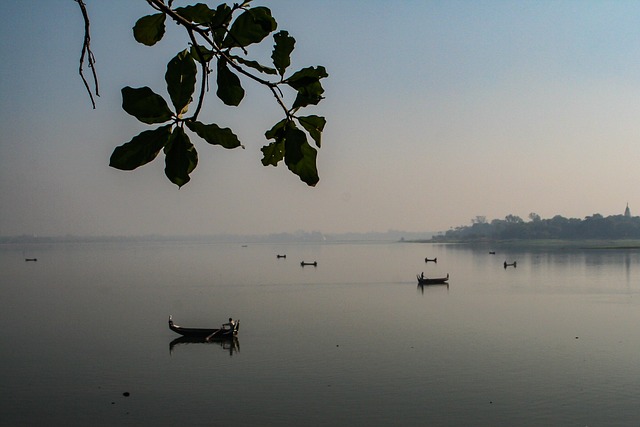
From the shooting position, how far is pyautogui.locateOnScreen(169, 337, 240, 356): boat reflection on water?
88.0ft

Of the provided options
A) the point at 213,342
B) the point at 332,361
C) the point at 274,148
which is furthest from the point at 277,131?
the point at 213,342

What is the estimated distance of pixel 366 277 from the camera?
63500 millimetres

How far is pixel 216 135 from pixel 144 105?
0.34ft

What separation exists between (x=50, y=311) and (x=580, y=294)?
34648 millimetres

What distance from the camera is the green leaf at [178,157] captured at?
2.85ft

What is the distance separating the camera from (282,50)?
3.11 ft

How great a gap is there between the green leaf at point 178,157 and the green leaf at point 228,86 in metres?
0.13

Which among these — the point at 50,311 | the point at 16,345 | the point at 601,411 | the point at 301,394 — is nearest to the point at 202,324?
the point at 16,345

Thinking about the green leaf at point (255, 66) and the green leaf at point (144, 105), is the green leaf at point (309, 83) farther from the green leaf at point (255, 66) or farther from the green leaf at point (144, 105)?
the green leaf at point (144, 105)

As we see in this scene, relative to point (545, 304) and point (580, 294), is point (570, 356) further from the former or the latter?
point (580, 294)

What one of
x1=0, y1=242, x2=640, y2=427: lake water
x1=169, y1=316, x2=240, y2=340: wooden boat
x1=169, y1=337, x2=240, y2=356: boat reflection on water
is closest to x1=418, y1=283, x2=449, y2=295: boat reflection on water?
x1=0, y1=242, x2=640, y2=427: lake water

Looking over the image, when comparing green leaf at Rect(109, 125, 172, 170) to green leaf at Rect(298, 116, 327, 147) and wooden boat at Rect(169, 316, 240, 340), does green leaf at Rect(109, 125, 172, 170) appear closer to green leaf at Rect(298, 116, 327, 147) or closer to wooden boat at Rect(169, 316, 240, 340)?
green leaf at Rect(298, 116, 327, 147)

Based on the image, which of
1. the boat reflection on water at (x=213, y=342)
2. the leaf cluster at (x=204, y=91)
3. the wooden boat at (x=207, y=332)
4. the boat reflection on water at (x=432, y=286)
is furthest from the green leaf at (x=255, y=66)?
the boat reflection on water at (x=432, y=286)

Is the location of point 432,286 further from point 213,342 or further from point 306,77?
point 306,77
